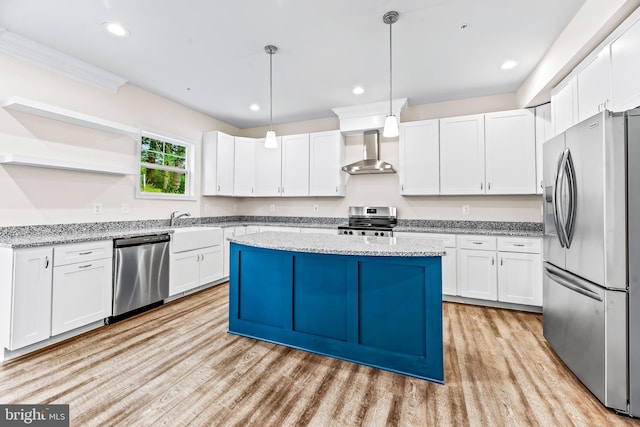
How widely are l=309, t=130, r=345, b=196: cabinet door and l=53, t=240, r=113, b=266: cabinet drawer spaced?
288 centimetres

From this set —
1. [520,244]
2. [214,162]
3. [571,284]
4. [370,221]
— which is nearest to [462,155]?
[520,244]

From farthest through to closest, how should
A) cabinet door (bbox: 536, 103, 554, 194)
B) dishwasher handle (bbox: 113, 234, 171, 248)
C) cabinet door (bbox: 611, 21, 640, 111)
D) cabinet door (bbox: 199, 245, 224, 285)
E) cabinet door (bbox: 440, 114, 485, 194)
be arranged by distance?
cabinet door (bbox: 199, 245, 224, 285) → cabinet door (bbox: 440, 114, 485, 194) → cabinet door (bbox: 536, 103, 554, 194) → dishwasher handle (bbox: 113, 234, 171, 248) → cabinet door (bbox: 611, 21, 640, 111)

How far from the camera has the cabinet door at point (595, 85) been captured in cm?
211

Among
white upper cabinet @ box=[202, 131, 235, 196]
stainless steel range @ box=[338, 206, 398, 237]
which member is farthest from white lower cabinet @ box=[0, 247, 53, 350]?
stainless steel range @ box=[338, 206, 398, 237]

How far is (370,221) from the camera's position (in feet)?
15.0

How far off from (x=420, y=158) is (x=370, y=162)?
0.72 metres

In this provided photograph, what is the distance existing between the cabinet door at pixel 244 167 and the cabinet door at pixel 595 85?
14.5ft

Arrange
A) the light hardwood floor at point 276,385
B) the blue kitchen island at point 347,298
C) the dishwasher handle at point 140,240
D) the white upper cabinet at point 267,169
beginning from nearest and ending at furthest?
the light hardwood floor at point 276,385
the blue kitchen island at point 347,298
the dishwasher handle at point 140,240
the white upper cabinet at point 267,169

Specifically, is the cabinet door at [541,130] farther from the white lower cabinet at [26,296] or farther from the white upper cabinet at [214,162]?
the white lower cabinet at [26,296]

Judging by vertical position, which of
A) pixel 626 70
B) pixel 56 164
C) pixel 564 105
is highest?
pixel 564 105

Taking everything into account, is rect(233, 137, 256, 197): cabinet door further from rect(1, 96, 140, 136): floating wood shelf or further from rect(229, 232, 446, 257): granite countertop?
rect(229, 232, 446, 257): granite countertop

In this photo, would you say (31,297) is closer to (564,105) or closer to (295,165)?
(295,165)

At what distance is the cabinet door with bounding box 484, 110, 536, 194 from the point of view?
11.6 ft

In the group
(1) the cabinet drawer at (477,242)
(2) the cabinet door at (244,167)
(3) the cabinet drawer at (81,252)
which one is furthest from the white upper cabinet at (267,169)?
(1) the cabinet drawer at (477,242)
